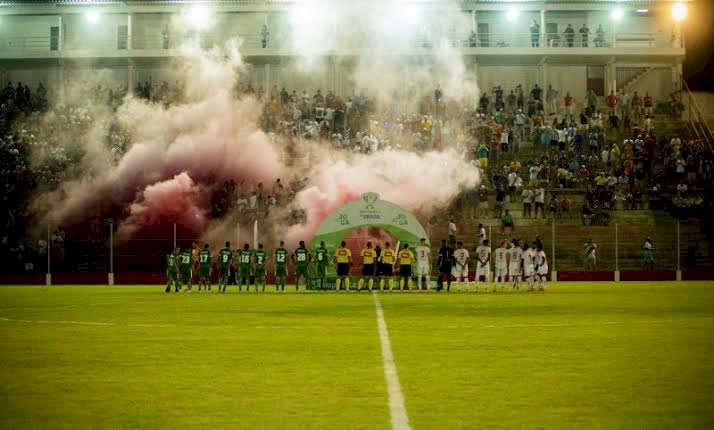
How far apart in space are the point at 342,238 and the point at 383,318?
47.2 feet

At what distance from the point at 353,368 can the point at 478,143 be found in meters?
35.8

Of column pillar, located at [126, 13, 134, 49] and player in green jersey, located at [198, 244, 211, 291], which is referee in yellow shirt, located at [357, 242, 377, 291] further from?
column pillar, located at [126, 13, 134, 49]

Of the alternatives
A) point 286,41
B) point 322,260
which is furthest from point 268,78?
point 322,260

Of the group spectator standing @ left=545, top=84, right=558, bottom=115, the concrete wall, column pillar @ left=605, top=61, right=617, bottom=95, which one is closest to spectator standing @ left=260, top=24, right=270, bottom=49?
the concrete wall

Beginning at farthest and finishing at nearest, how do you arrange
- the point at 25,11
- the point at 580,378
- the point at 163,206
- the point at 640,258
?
1. the point at 25,11
2. the point at 163,206
3. the point at 640,258
4. the point at 580,378

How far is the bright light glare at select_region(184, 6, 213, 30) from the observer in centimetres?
5730

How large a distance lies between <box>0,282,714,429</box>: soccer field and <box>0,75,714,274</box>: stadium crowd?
66.7ft

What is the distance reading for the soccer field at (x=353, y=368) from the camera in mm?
8805

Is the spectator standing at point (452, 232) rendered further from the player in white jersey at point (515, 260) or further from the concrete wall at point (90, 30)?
the concrete wall at point (90, 30)

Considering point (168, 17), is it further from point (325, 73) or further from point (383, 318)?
point (383, 318)

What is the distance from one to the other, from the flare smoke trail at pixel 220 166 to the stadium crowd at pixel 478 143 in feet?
2.45

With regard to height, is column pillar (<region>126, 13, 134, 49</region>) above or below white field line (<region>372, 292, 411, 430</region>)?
above

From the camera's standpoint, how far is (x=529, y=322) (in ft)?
63.2

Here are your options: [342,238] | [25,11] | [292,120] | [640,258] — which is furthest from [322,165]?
[25,11]
